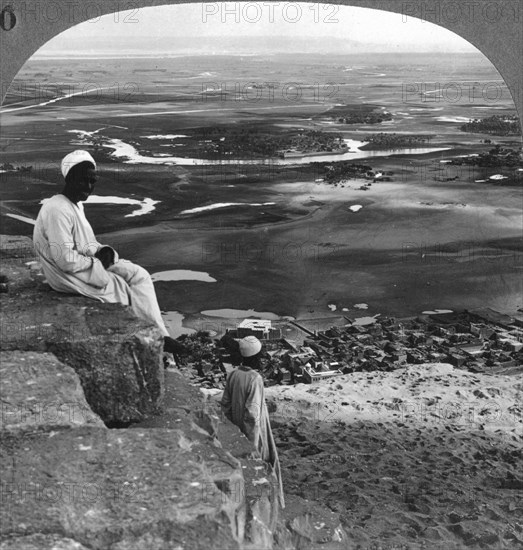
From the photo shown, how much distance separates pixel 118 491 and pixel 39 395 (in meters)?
0.98

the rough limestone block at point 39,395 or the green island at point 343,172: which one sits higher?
the green island at point 343,172

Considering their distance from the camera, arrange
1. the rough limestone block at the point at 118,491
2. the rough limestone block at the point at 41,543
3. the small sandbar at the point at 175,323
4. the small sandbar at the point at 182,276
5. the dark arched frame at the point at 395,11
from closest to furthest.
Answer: the rough limestone block at the point at 41,543, the rough limestone block at the point at 118,491, the dark arched frame at the point at 395,11, the small sandbar at the point at 175,323, the small sandbar at the point at 182,276

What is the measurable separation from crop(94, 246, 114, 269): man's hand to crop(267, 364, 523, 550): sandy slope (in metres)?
2.01

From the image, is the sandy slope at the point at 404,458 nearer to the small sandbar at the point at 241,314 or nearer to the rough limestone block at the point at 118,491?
the small sandbar at the point at 241,314

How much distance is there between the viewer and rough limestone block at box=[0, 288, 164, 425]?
4.96 metres

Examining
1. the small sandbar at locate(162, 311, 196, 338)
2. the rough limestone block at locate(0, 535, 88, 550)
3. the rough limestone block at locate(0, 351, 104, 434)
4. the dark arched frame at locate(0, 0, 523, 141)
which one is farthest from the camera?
the small sandbar at locate(162, 311, 196, 338)

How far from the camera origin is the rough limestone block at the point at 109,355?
16.3ft

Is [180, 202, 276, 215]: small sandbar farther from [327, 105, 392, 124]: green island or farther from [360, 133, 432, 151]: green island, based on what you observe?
[360, 133, 432, 151]: green island

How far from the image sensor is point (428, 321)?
9031 mm

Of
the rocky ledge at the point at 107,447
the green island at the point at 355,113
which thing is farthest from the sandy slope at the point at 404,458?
the green island at the point at 355,113

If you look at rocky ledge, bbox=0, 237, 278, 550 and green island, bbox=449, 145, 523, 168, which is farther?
green island, bbox=449, 145, 523, 168

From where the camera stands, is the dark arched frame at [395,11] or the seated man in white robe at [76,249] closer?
the seated man in white robe at [76,249]

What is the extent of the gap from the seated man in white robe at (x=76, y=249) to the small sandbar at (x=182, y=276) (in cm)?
282

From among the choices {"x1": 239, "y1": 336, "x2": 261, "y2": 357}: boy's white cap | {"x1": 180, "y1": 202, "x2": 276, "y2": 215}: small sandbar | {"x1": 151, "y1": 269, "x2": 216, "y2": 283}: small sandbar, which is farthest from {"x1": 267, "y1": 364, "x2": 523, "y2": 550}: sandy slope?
{"x1": 180, "y1": 202, "x2": 276, "y2": 215}: small sandbar
